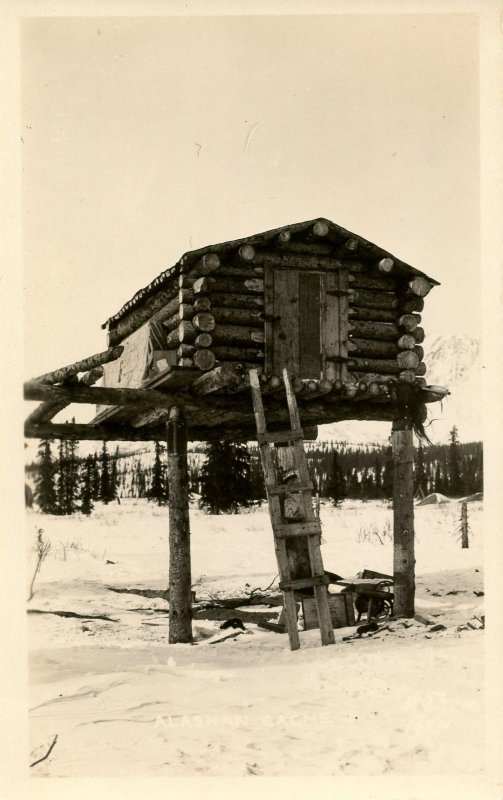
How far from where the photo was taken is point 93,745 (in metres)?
6.95

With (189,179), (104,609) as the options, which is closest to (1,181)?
(189,179)

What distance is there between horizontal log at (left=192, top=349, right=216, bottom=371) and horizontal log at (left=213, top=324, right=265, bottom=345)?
0.43m

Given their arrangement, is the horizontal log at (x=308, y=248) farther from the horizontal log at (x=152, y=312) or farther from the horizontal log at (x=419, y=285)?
the horizontal log at (x=152, y=312)

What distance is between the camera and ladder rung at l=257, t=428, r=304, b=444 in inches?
426

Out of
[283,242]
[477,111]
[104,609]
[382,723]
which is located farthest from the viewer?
[104,609]

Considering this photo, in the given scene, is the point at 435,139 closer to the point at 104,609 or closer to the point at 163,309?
the point at 163,309

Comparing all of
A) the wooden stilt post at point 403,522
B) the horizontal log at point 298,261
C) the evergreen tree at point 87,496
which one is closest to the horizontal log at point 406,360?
the wooden stilt post at point 403,522

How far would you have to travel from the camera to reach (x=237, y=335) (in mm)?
12227

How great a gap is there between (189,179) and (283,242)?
1735 mm

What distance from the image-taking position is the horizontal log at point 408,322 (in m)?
13.2

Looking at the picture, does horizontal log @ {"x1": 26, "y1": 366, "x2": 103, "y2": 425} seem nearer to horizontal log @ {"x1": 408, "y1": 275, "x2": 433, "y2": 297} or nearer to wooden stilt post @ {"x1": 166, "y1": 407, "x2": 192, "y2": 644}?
wooden stilt post @ {"x1": 166, "y1": 407, "x2": 192, "y2": 644}

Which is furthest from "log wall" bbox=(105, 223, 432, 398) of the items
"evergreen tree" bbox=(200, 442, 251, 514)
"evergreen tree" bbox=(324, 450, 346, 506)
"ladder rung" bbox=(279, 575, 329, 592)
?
"evergreen tree" bbox=(324, 450, 346, 506)

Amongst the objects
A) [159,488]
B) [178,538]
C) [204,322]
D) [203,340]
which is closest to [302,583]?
[178,538]

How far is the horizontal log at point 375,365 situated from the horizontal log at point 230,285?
1.85 m
